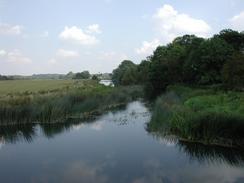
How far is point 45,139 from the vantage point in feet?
57.4

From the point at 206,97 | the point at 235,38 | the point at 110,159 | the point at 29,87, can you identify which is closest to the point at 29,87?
the point at 29,87

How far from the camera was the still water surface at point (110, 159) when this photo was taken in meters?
11.0

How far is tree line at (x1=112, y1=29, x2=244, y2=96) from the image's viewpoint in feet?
75.9

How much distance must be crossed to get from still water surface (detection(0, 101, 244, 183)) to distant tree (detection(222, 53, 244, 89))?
8308 mm

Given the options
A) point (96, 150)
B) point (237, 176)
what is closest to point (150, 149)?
point (96, 150)

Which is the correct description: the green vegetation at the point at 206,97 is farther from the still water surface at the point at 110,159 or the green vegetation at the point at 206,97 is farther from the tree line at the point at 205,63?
the still water surface at the point at 110,159

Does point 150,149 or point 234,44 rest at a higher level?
point 234,44

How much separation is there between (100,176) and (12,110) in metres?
12.1

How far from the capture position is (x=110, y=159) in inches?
518

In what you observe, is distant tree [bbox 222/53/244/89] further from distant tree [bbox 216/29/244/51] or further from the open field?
the open field

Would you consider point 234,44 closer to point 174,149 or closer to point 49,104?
point 49,104

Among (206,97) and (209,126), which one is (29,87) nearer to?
(206,97)

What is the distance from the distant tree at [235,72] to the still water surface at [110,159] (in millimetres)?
8308

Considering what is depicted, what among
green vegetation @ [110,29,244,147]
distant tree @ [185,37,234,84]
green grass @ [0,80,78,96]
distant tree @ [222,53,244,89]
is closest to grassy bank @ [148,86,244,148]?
green vegetation @ [110,29,244,147]
